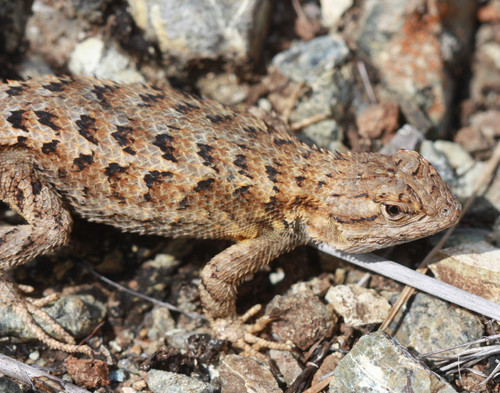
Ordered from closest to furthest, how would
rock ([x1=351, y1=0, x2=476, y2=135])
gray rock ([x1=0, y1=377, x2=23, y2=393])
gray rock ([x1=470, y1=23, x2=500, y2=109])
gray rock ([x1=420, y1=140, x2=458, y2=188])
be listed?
gray rock ([x1=0, y1=377, x2=23, y2=393]), gray rock ([x1=420, y1=140, x2=458, y2=188]), rock ([x1=351, y1=0, x2=476, y2=135]), gray rock ([x1=470, y1=23, x2=500, y2=109])

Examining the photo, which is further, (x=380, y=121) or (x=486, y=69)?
(x=486, y=69)

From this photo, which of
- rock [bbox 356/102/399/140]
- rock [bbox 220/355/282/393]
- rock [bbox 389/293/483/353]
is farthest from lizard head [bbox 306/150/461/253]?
rock [bbox 356/102/399/140]

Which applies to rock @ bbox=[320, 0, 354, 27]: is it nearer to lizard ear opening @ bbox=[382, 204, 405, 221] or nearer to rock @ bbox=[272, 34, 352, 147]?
rock @ bbox=[272, 34, 352, 147]

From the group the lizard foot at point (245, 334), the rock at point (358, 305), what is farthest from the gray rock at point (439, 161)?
the lizard foot at point (245, 334)

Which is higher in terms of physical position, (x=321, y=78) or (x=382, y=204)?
(x=321, y=78)

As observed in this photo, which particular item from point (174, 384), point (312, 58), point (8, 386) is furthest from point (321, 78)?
point (8, 386)

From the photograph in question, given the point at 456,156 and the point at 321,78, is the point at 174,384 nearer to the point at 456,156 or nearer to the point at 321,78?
the point at 321,78

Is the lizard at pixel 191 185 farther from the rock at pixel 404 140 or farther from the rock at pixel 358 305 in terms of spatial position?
the rock at pixel 404 140
